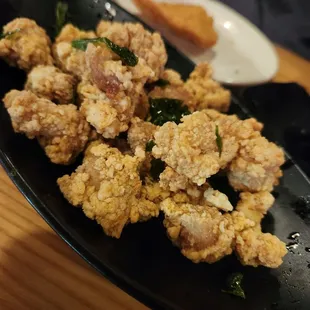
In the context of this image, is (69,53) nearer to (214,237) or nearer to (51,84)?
(51,84)

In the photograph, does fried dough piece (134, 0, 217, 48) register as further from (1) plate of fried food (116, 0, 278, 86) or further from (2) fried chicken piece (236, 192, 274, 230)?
(2) fried chicken piece (236, 192, 274, 230)

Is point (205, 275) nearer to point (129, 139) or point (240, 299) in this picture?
point (240, 299)

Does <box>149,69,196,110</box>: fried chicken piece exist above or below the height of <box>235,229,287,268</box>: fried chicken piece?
above

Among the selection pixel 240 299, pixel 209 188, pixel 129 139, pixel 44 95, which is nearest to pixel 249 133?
pixel 209 188

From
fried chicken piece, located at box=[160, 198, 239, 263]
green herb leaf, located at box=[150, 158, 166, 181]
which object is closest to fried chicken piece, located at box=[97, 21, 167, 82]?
green herb leaf, located at box=[150, 158, 166, 181]

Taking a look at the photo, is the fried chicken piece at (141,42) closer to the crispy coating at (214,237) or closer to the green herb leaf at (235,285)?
the crispy coating at (214,237)

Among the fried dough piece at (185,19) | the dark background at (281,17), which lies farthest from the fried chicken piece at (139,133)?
the dark background at (281,17)

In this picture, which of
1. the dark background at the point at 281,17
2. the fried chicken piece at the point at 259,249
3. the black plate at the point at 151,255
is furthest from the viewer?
the dark background at the point at 281,17
